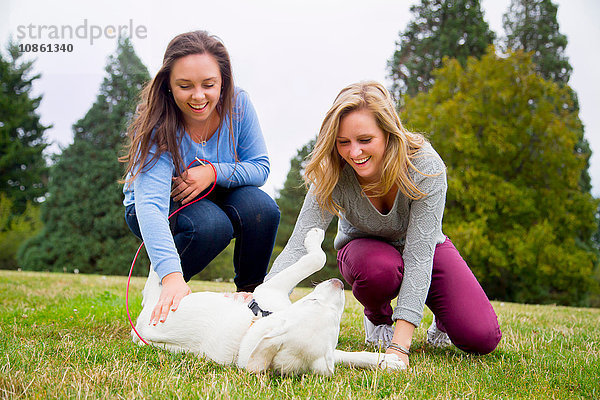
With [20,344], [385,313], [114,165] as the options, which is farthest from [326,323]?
[114,165]

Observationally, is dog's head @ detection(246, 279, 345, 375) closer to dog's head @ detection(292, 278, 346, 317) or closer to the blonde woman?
dog's head @ detection(292, 278, 346, 317)

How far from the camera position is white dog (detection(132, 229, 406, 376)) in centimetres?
208

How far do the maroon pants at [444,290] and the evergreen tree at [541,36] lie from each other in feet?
63.7

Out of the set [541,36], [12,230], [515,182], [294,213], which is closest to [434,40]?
[541,36]

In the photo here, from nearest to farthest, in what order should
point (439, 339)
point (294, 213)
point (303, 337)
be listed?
1. point (303, 337)
2. point (439, 339)
3. point (294, 213)

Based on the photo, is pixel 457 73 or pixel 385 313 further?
pixel 457 73

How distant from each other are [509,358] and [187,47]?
8.81 ft

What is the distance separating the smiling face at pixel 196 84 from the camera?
290 centimetres

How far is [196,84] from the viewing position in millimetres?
2914

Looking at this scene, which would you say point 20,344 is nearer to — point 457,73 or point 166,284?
point 166,284

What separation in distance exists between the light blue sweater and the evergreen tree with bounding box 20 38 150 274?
12.1m

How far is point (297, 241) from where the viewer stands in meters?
2.99

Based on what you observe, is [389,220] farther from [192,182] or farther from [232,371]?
[232,371]

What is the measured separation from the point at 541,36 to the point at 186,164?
2220cm
